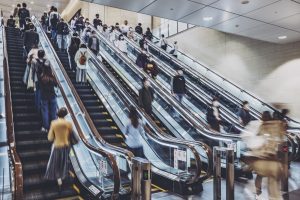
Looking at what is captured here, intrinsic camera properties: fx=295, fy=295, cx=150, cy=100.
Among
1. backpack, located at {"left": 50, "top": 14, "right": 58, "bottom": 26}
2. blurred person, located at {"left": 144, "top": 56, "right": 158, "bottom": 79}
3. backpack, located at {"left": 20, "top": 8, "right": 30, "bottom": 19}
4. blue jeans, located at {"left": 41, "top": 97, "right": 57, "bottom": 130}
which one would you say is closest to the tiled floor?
blue jeans, located at {"left": 41, "top": 97, "right": 57, "bottom": 130}

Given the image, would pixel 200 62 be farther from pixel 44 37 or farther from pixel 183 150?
pixel 183 150

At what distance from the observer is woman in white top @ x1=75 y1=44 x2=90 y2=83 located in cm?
945

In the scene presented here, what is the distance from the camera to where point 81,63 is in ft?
31.0

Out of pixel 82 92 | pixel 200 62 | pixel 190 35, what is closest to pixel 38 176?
pixel 82 92

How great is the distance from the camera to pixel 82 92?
907 centimetres

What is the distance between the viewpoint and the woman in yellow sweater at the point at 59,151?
4.78 metres

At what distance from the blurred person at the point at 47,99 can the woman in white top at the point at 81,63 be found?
292cm

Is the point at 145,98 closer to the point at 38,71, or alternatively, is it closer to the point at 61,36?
the point at 38,71

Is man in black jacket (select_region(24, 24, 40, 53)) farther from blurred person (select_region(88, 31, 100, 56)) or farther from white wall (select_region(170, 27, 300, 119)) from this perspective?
white wall (select_region(170, 27, 300, 119))

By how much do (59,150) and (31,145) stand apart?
139cm

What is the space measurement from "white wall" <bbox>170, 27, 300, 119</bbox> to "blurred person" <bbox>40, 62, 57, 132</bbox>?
9016 millimetres

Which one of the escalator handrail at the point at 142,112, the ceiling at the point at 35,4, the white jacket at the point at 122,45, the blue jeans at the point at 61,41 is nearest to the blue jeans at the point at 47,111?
the escalator handrail at the point at 142,112

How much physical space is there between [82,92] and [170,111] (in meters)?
2.77

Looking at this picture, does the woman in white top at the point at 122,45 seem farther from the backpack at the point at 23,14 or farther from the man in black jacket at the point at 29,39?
the man in black jacket at the point at 29,39
